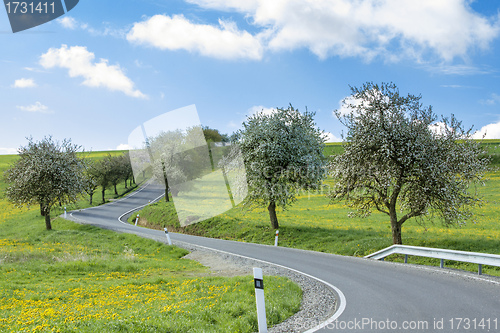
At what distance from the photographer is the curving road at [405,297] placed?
694cm

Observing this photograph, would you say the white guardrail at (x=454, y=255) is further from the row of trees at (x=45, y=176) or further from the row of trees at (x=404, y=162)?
the row of trees at (x=45, y=176)

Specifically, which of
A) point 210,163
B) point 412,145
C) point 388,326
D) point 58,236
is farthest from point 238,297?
point 210,163

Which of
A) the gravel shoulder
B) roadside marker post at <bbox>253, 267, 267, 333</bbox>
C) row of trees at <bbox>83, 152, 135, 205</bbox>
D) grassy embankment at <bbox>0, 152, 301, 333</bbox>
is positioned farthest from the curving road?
row of trees at <bbox>83, 152, 135, 205</bbox>

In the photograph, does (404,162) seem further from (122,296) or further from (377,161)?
(122,296)

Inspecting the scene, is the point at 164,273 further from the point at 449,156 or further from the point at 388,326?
the point at 449,156

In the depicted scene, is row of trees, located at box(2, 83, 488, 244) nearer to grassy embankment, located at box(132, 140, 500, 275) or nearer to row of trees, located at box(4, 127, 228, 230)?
grassy embankment, located at box(132, 140, 500, 275)

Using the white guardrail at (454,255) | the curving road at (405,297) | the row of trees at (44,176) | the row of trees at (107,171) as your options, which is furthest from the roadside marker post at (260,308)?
the row of trees at (107,171)

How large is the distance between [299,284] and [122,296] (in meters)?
5.62

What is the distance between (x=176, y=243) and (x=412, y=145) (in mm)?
15922

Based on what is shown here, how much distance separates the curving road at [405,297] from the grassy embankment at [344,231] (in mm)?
4949

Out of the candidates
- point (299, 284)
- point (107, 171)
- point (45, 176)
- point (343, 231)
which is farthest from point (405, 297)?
point (107, 171)

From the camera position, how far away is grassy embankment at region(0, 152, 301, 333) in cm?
743

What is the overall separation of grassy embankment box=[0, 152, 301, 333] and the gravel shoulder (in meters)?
0.36

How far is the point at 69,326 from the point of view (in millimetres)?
7281
